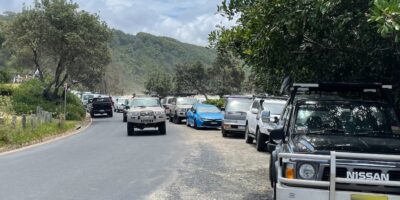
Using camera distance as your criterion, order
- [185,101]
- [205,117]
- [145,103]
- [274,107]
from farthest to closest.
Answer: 1. [185,101]
2. [205,117]
3. [145,103]
4. [274,107]

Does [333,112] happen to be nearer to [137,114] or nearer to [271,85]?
[271,85]

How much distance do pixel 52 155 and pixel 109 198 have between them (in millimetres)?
7521

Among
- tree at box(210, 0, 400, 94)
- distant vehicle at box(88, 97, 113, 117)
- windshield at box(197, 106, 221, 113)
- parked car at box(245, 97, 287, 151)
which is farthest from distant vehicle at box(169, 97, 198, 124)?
tree at box(210, 0, 400, 94)

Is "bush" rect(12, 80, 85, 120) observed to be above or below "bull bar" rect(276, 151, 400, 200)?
above

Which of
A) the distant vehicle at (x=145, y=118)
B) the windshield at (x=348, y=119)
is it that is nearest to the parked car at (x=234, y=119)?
the distant vehicle at (x=145, y=118)

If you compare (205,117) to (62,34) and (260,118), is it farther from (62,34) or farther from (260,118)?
(62,34)

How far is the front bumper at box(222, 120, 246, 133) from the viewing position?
2189 cm

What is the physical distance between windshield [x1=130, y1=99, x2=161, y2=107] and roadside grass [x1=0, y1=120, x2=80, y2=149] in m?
4.13

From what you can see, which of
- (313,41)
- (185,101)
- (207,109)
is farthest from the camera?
(185,101)

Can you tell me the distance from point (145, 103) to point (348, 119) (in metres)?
18.0

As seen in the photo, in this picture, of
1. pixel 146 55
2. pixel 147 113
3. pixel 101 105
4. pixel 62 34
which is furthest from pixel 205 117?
pixel 146 55

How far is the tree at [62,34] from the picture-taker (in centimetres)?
3559

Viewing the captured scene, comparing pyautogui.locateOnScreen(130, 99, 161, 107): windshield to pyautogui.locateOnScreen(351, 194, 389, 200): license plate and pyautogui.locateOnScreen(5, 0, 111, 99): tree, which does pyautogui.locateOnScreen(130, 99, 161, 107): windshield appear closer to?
pyautogui.locateOnScreen(5, 0, 111, 99): tree

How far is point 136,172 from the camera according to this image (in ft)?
38.0
